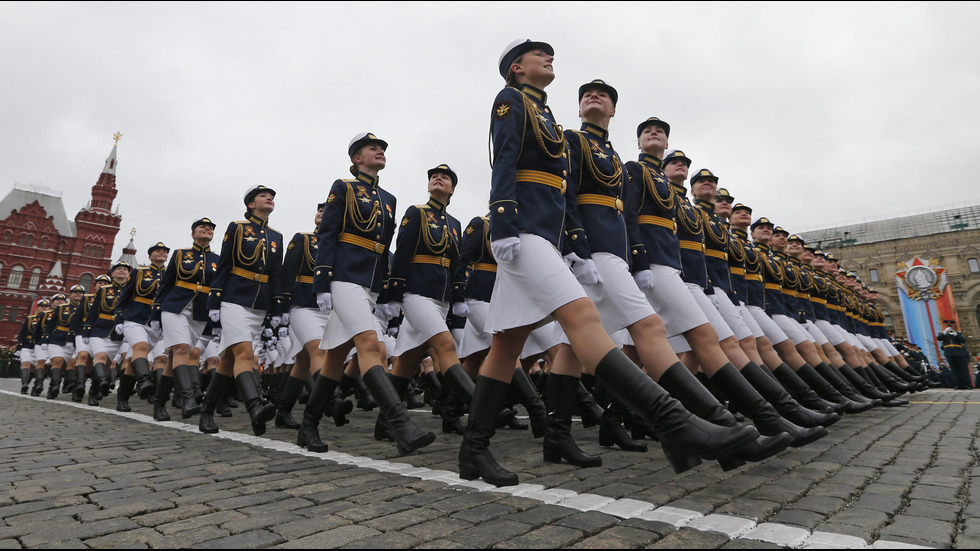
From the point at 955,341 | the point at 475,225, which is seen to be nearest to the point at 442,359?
the point at 475,225

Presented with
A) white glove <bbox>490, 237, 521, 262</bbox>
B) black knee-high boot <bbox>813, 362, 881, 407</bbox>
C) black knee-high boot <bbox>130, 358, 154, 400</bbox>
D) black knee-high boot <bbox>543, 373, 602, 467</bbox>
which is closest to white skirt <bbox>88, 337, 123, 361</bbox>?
black knee-high boot <bbox>130, 358, 154, 400</bbox>

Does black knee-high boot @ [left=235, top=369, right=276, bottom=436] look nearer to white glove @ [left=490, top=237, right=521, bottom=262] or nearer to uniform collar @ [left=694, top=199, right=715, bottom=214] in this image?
white glove @ [left=490, top=237, right=521, bottom=262]

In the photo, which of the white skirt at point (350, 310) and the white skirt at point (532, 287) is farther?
the white skirt at point (350, 310)

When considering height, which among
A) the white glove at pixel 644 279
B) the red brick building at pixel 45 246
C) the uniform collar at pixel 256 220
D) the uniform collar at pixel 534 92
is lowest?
the white glove at pixel 644 279

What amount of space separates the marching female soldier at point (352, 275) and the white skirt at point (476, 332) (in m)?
1.11

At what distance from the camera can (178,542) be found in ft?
6.73

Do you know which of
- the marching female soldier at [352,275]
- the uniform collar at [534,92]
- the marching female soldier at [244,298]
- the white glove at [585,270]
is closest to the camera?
the white glove at [585,270]

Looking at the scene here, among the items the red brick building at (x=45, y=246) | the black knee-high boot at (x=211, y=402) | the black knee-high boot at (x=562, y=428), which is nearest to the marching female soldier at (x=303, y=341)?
the black knee-high boot at (x=211, y=402)

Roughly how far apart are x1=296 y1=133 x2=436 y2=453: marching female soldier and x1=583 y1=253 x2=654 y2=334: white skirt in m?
1.60

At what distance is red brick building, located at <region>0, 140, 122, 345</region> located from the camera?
61.8 m

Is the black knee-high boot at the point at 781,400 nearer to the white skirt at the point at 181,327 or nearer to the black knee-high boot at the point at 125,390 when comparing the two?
the white skirt at the point at 181,327

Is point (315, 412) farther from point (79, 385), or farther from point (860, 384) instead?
point (79, 385)

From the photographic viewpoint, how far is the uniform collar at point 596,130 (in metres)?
4.02

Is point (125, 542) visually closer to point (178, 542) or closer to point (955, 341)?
point (178, 542)
